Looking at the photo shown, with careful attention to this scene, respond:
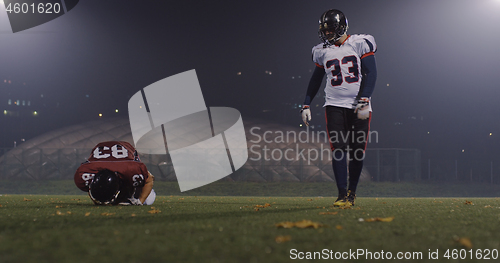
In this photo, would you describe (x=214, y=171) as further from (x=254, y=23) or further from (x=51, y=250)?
(x=51, y=250)

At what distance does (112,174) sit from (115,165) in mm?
120

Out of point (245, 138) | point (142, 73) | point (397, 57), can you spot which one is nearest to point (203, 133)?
point (245, 138)

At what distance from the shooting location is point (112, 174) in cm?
429

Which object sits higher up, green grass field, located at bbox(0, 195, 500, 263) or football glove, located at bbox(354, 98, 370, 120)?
football glove, located at bbox(354, 98, 370, 120)

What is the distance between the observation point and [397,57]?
40031 millimetres

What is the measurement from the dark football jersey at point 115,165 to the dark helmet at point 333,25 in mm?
2794

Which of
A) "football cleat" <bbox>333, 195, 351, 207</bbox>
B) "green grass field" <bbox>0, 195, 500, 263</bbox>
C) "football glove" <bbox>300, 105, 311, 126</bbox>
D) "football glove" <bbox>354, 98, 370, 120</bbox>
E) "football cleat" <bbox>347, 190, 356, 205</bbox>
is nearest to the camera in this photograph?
"green grass field" <bbox>0, 195, 500, 263</bbox>

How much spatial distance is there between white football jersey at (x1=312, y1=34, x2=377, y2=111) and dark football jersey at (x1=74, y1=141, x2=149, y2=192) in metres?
2.48

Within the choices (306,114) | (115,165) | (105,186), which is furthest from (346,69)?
(105,186)

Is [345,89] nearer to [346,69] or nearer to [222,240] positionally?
[346,69]

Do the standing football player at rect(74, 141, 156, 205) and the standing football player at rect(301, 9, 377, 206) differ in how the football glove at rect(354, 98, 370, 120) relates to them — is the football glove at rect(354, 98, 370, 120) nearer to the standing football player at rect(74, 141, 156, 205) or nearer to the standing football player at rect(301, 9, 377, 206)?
the standing football player at rect(301, 9, 377, 206)

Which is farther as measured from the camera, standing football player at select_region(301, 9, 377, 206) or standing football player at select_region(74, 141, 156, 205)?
standing football player at select_region(301, 9, 377, 206)

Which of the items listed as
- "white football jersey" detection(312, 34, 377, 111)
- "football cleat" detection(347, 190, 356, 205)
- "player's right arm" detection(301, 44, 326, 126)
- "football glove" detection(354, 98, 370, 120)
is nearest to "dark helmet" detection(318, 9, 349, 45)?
"white football jersey" detection(312, 34, 377, 111)

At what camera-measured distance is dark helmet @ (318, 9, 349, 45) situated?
15.7ft
